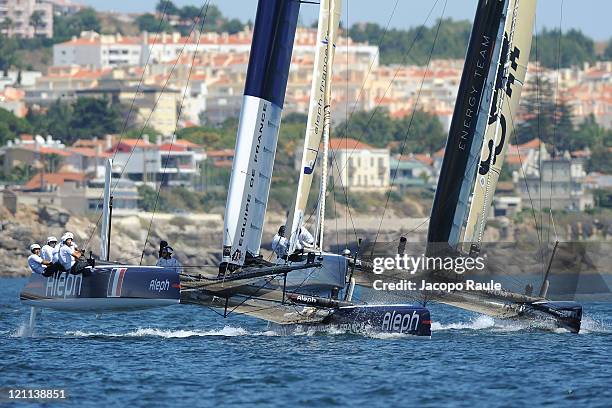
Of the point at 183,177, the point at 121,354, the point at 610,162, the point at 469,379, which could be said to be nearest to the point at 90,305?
the point at 121,354

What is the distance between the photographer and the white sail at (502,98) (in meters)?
31.2

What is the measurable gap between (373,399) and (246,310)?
653cm

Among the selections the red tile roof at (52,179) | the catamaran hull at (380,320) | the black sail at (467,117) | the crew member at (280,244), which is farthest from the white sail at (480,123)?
the red tile roof at (52,179)

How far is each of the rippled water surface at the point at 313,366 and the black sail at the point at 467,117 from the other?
6.93ft

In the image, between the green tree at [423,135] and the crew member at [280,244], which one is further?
the green tree at [423,135]

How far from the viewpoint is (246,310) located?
28141mm

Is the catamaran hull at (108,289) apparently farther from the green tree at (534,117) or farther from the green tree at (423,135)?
the green tree at (423,135)

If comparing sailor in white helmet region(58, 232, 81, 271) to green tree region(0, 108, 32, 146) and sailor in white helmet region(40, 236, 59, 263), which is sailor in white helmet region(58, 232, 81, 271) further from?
green tree region(0, 108, 32, 146)

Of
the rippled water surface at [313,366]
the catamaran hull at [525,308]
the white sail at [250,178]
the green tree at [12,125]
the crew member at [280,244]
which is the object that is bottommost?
the green tree at [12,125]

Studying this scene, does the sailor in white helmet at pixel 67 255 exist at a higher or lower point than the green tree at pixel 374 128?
higher

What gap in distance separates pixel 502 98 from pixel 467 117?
2.30 feet

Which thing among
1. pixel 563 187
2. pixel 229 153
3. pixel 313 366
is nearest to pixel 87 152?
pixel 229 153

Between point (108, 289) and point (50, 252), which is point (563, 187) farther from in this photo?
point (108, 289)

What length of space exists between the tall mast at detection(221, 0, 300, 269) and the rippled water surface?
1.82 meters
